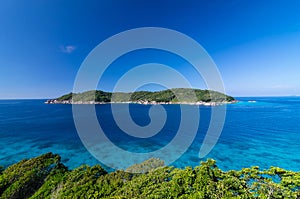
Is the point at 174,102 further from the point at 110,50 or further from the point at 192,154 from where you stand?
the point at 110,50

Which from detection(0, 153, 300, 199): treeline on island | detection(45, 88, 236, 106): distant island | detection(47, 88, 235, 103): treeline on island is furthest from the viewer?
detection(47, 88, 235, 103): treeline on island

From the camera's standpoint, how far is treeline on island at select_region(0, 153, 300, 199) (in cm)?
595

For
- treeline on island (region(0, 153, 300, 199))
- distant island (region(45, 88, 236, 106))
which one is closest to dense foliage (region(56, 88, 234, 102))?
distant island (region(45, 88, 236, 106))

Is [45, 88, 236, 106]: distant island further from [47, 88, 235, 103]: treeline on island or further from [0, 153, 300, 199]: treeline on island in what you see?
[0, 153, 300, 199]: treeline on island

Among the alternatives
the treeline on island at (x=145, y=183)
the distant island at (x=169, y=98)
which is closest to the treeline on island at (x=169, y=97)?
the distant island at (x=169, y=98)

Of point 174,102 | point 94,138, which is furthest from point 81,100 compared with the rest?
point 94,138

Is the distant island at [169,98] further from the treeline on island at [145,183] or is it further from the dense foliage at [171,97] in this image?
the treeline on island at [145,183]

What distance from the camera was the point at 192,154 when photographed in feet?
58.8

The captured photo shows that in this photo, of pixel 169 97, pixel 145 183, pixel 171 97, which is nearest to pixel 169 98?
pixel 169 97

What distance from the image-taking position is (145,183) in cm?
707

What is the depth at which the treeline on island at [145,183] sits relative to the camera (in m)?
5.95

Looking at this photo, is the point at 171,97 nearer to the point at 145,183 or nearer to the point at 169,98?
the point at 169,98

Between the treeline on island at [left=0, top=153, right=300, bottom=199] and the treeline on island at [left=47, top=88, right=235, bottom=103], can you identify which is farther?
Answer: the treeline on island at [left=47, top=88, right=235, bottom=103]

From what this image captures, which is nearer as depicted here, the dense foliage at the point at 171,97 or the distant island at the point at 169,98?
the distant island at the point at 169,98
